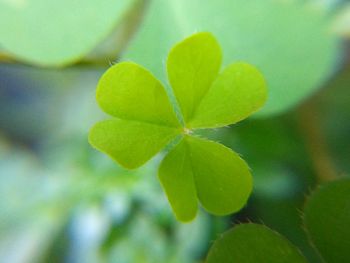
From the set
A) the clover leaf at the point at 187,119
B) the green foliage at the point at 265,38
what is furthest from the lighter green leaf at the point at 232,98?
the green foliage at the point at 265,38

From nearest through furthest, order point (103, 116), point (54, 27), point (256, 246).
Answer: point (256, 246)
point (54, 27)
point (103, 116)

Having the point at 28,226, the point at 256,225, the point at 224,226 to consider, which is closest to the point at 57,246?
the point at 28,226

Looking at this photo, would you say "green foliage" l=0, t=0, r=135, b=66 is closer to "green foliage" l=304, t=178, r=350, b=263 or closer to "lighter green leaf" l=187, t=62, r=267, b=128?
"lighter green leaf" l=187, t=62, r=267, b=128

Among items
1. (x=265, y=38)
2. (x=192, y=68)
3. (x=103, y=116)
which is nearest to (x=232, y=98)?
(x=192, y=68)

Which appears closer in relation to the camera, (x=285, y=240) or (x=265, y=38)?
(x=285, y=240)

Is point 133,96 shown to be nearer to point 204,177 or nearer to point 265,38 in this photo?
point 204,177

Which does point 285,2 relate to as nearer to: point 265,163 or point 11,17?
point 265,163
